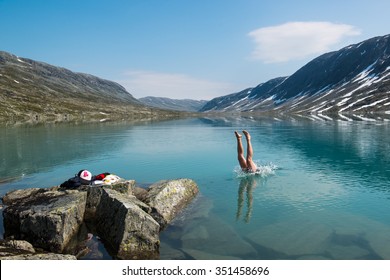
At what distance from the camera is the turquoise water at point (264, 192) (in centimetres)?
1675

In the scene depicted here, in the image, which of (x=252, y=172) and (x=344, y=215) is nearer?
(x=344, y=215)

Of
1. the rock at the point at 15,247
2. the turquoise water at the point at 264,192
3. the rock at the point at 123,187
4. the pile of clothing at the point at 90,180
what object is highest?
the pile of clothing at the point at 90,180

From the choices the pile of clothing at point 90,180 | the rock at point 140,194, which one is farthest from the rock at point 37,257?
the pile of clothing at point 90,180

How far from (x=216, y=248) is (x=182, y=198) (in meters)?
7.22

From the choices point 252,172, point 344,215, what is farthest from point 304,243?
point 252,172

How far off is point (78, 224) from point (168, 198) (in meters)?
6.03

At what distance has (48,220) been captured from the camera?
16297 mm

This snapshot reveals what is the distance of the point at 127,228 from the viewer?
16.0m

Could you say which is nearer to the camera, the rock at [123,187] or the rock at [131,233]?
the rock at [131,233]

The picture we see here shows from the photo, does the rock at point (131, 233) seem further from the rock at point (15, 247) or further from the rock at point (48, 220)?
the rock at point (15, 247)

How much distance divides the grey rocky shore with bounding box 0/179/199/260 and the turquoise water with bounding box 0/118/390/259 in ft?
3.63

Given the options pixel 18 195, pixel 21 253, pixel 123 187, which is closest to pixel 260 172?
pixel 123 187

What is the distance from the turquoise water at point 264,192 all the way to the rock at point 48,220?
9.02ft

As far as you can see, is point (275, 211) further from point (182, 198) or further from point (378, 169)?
point (378, 169)
